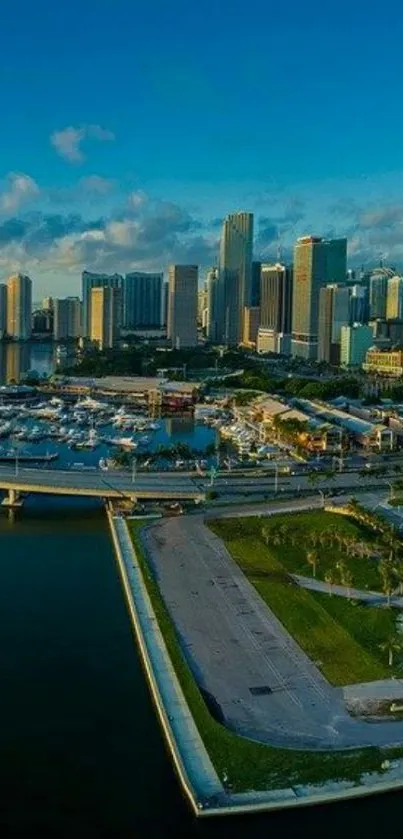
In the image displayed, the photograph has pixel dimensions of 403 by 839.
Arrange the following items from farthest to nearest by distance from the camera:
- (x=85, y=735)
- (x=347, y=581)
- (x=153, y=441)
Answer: (x=153, y=441) < (x=347, y=581) < (x=85, y=735)

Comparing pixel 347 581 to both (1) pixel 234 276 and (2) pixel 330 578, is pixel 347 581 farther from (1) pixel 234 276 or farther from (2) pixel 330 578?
(1) pixel 234 276

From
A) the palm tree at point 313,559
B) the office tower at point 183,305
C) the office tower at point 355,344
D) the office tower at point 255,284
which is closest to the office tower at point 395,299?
the office tower at point 255,284

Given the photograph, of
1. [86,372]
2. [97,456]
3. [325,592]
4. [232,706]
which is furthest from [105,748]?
[86,372]

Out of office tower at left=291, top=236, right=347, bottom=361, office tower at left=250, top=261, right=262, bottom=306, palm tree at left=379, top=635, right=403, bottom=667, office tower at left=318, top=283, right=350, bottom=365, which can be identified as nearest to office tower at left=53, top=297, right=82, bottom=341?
office tower at left=250, top=261, right=262, bottom=306

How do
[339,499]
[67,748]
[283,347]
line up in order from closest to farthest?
[67,748] → [339,499] → [283,347]

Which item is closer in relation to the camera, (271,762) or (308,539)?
(271,762)

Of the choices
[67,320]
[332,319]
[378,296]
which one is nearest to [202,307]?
[67,320]

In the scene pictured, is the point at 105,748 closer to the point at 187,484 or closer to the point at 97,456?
the point at 187,484
